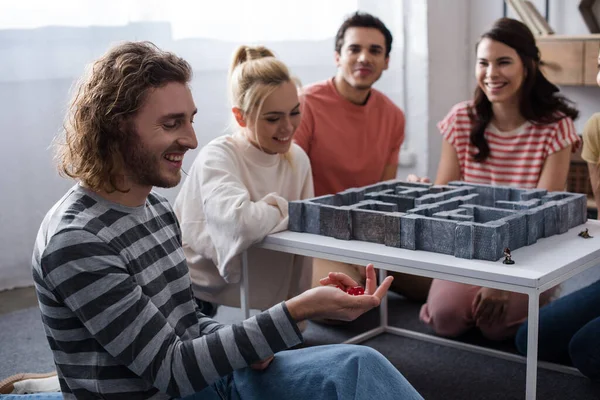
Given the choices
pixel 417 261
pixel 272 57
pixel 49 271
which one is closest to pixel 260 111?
pixel 272 57

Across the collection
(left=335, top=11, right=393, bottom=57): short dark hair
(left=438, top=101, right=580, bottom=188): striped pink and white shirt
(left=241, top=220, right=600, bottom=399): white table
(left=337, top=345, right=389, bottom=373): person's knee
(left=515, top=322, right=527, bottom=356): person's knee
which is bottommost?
(left=515, top=322, right=527, bottom=356): person's knee

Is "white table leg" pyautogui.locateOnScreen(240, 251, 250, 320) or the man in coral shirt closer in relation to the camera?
"white table leg" pyautogui.locateOnScreen(240, 251, 250, 320)

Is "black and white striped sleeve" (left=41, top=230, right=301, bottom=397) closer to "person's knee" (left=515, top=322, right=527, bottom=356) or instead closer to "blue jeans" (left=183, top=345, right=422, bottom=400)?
"blue jeans" (left=183, top=345, right=422, bottom=400)

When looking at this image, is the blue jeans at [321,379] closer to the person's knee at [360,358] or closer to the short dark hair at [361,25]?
the person's knee at [360,358]

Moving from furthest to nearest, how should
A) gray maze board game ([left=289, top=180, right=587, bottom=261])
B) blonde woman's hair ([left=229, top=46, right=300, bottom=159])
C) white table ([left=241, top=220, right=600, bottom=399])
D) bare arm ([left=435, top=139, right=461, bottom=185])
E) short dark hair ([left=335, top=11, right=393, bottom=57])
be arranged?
short dark hair ([left=335, top=11, right=393, bottom=57]), bare arm ([left=435, top=139, right=461, bottom=185]), blonde woman's hair ([left=229, top=46, right=300, bottom=159]), gray maze board game ([left=289, top=180, right=587, bottom=261]), white table ([left=241, top=220, right=600, bottom=399])

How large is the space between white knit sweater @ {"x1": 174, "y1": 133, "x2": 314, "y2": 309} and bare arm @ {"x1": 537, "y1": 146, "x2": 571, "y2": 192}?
75 cm

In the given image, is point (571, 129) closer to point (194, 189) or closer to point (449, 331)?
point (449, 331)

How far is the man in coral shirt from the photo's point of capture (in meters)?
2.82

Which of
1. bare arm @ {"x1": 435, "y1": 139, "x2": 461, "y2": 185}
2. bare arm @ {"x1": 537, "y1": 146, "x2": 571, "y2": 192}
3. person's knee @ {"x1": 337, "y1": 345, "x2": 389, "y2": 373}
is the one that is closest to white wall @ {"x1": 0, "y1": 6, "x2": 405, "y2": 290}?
bare arm @ {"x1": 435, "y1": 139, "x2": 461, "y2": 185}

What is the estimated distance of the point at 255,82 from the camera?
2.25 metres

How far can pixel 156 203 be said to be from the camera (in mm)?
1532

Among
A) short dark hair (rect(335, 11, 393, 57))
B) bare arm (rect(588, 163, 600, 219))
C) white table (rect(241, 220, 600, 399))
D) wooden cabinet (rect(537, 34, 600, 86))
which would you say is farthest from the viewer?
wooden cabinet (rect(537, 34, 600, 86))

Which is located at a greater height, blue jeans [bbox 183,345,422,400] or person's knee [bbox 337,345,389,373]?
person's knee [bbox 337,345,389,373]

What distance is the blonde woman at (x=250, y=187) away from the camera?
2113mm
